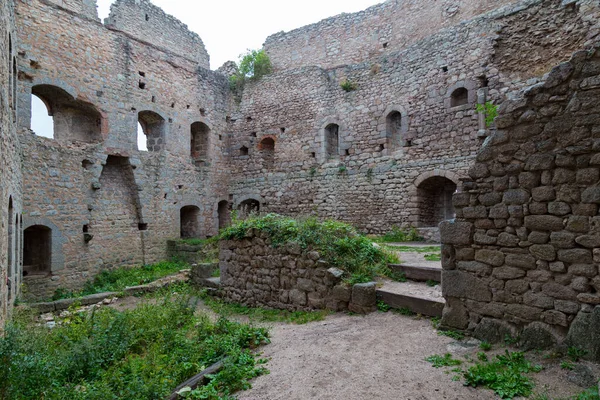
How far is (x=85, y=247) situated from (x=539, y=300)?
1207cm

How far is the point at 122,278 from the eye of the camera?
11.9 m

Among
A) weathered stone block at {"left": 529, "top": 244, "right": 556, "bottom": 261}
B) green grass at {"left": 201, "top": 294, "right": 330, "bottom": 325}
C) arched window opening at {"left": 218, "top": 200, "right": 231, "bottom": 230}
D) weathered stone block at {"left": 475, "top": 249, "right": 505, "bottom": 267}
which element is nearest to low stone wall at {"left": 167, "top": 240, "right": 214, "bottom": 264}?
arched window opening at {"left": 218, "top": 200, "right": 231, "bottom": 230}

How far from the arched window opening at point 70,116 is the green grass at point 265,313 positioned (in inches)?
313

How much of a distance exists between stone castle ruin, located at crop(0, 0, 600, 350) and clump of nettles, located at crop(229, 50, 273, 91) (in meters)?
0.63

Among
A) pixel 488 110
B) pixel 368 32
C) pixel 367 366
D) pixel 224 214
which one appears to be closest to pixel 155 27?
pixel 224 214

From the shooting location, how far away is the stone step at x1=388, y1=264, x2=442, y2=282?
5.78m

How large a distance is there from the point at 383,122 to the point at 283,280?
26.4 feet

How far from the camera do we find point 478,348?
4000mm

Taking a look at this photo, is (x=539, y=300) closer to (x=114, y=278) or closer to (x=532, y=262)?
(x=532, y=262)

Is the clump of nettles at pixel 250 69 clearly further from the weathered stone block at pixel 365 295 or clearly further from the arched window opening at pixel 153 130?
the weathered stone block at pixel 365 295

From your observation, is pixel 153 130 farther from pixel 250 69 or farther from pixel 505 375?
pixel 505 375

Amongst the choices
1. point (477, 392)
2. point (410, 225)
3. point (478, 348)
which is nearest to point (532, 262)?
point (478, 348)

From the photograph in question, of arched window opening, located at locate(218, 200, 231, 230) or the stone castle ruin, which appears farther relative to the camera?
arched window opening, located at locate(218, 200, 231, 230)

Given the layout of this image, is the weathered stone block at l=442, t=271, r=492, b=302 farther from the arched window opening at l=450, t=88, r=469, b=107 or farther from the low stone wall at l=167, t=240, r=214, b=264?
the low stone wall at l=167, t=240, r=214, b=264
